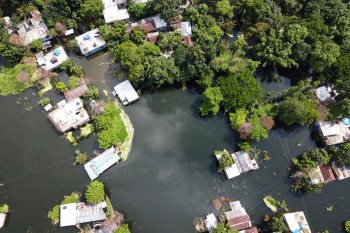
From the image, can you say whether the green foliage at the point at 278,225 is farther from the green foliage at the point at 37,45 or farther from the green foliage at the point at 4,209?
the green foliage at the point at 37,45

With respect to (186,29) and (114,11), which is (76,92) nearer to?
(114,11)

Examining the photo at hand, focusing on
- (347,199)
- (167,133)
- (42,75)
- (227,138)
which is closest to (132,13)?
(42,75)

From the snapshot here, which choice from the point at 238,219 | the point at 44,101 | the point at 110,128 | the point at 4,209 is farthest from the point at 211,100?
the point at 4,209

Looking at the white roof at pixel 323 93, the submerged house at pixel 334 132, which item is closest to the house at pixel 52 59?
the white roof at pixel 323 93

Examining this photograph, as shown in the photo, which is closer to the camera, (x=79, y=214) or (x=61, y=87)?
(x=79, y=214)

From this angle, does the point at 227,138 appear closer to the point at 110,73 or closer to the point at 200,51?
the point at 200,51

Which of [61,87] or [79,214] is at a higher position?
[61,87]
